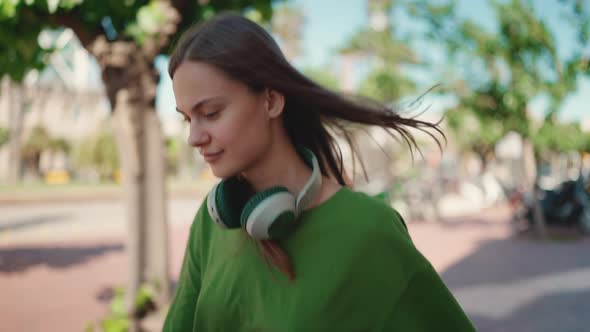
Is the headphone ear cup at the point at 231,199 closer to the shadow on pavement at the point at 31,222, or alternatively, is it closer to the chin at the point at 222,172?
the chin at the point at 222,172

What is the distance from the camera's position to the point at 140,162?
4.11 meters

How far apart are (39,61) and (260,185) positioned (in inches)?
155

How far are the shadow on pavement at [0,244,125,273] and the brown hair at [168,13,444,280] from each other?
800 cm

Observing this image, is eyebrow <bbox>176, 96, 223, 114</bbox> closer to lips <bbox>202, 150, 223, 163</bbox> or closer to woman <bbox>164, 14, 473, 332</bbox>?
woman <bbox>164, 14, 473, 332</bbox>

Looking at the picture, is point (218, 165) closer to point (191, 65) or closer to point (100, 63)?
point (191, 65)

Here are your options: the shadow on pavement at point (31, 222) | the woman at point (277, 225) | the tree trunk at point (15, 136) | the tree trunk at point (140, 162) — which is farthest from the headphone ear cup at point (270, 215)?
the tree trunk at point (15, 136)

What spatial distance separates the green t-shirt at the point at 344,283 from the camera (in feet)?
3.94

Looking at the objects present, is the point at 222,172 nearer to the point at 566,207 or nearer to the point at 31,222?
the point at 566,207

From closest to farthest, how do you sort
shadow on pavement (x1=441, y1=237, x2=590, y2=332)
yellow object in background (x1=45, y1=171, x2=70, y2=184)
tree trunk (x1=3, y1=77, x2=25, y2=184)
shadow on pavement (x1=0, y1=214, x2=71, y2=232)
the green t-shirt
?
1. the green t-shirt
2. shadow on pavement (x1=441, y1=237, x2=590, y2=332)
3. shadow on pavement (x1=0, y1=214, x2=71, y2=232)
4. tree trunk (x1=3, y1=77, x2=25, y2=184)
5. yellow object in background (x1=45, y1=171, x2=70, y2=184)

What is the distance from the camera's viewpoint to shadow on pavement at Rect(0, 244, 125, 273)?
28.2 feet

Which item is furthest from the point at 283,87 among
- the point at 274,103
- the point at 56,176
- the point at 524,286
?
the point at 56,176

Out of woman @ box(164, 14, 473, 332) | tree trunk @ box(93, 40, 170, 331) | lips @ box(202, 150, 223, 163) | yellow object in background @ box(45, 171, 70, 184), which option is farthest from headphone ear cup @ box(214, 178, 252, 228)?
yellow object in background @ box(45, 171, 70, 184)

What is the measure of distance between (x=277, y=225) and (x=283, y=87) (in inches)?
14.4

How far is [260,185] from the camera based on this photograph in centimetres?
141
